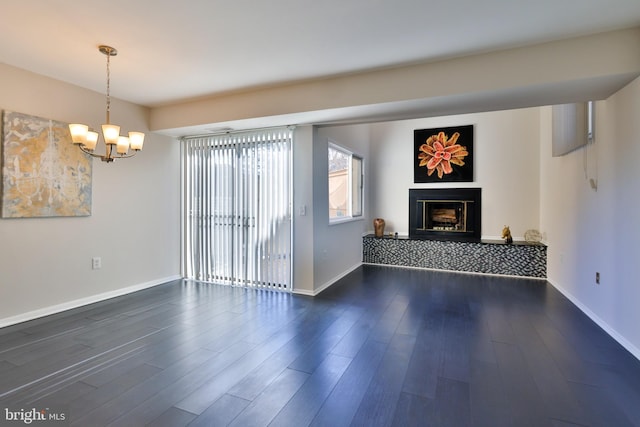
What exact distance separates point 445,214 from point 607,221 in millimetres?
3223

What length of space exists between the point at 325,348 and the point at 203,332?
1.21m

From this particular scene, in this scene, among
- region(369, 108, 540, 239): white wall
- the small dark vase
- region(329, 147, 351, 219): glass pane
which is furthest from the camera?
the small dark vase

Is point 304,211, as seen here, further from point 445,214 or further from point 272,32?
point 445,214

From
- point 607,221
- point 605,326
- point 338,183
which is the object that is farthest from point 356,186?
point 605,326

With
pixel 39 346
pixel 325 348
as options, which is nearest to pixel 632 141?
pixel 325 348

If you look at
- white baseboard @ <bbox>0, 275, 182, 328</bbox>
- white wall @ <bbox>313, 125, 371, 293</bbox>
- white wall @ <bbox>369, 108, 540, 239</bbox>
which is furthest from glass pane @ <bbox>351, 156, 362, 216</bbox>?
white baseboard @ <bbox>0, 275, 182, 328</bbox>

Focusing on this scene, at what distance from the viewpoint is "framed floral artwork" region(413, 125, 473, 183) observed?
19.6ft

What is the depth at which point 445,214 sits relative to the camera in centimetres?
622

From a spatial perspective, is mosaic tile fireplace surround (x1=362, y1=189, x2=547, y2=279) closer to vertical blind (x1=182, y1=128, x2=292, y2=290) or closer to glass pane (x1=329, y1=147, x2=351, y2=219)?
glass pane (x1=329, y1=147, x2=351, y2=219)

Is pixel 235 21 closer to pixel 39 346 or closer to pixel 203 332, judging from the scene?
pixel 203 332

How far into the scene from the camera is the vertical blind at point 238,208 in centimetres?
444

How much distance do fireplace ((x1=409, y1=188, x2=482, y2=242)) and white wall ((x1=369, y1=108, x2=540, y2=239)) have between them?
0.39 ft

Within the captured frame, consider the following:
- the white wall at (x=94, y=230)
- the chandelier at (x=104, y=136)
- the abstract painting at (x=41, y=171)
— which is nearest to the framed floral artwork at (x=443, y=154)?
the white wall at (x=94, y=230)

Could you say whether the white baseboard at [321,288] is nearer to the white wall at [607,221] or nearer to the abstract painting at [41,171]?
the abstract painting at [41,171]
